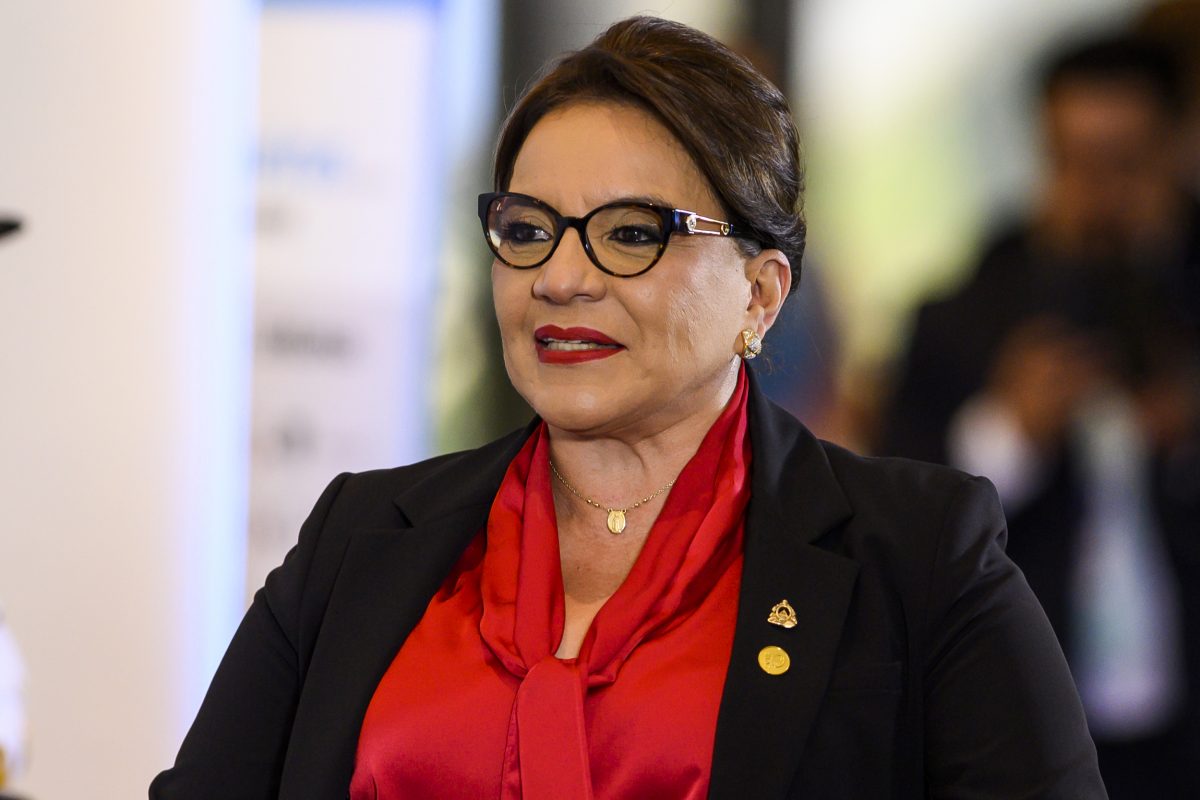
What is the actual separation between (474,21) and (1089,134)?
4.88 feet

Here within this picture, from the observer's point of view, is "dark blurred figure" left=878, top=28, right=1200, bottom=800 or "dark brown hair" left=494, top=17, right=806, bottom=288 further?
"dark blurred figure" left=878, top=28, right=1200, bottom=800

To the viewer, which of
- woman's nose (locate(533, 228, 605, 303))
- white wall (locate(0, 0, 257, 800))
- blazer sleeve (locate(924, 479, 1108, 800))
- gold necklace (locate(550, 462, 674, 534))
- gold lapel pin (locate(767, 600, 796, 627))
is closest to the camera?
blazer sleeve (locate(924, 479, 1108, 800))

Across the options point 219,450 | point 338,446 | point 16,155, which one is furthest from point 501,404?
point 16,155

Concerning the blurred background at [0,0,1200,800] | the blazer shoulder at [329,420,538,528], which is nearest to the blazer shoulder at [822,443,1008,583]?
the blazer shoulder at [329,420,538,528]

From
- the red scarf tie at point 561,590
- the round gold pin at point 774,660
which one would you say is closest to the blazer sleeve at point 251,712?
the red scarf tie at point 561,590

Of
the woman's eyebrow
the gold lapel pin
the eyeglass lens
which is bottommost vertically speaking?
the gold lapel pin

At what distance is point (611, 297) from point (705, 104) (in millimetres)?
283

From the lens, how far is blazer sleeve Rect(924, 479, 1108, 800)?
1.59 meters

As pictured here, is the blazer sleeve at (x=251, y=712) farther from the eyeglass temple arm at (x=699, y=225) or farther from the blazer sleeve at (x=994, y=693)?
the blazer sleeve at (x=994, y=693)

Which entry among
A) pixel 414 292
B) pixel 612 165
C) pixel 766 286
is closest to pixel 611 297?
pixel 612 165

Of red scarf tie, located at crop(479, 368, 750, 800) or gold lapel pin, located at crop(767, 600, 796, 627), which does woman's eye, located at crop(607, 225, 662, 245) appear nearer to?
red scarf tie, located at crop(479, 368, 750, 800)

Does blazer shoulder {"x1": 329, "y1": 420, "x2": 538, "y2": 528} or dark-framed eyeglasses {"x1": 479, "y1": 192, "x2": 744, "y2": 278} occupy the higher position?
dark-framed eyeglasses {"x1": 479, "y1": 192, "x2": 744, "y2": 278}

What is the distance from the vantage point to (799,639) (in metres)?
1.69

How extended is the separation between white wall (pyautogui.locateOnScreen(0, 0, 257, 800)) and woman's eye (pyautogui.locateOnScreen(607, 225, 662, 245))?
175cm
